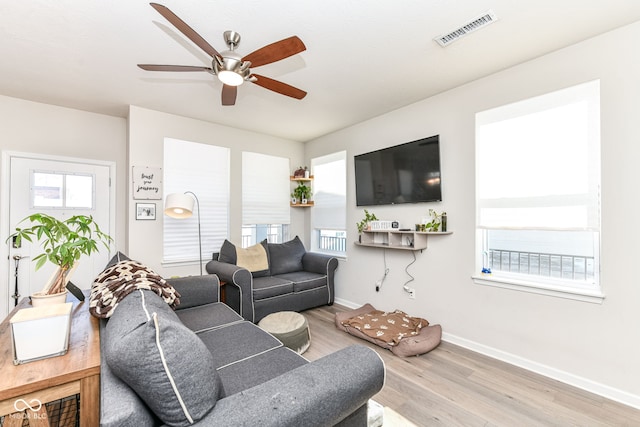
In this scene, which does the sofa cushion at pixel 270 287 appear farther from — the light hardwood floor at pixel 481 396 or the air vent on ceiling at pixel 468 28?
the air vent on ceiling at pixel 468 28

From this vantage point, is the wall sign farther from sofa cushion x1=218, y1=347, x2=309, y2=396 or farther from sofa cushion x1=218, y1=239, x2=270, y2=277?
sofa cushion x1=218, y1=347, x2=309, y2=396

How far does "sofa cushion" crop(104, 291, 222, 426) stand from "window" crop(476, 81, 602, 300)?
2.66 meters

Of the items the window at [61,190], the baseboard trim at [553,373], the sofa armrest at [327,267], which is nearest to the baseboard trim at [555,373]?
the baseboard trim at [553,373]

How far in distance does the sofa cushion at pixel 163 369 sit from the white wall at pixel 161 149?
113 inches

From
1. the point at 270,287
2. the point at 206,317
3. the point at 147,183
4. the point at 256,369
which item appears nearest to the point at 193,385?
the point at 256,369

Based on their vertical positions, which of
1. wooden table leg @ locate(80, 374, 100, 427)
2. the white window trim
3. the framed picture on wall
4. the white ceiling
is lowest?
wooden table leg @ locate(80, 374, 100, 427)

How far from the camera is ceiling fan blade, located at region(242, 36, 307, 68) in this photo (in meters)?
1.68

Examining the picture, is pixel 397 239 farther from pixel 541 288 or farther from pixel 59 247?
pixel 59 247

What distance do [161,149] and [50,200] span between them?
1.33 meters

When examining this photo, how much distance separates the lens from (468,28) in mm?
2043

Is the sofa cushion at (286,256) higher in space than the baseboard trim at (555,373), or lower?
higher

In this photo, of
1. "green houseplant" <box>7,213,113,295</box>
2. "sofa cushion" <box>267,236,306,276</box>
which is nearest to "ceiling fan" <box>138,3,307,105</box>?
"green houseplant" <box>7,213,113,295</box>

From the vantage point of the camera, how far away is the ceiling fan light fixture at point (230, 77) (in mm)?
1922

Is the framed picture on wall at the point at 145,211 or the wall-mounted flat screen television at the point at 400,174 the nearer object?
the wall-mounted flat screen television at the point at 400,174
